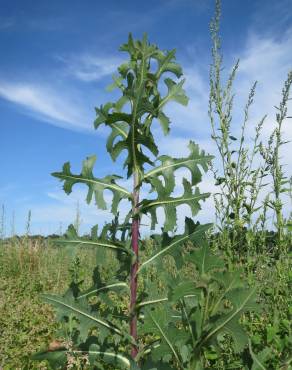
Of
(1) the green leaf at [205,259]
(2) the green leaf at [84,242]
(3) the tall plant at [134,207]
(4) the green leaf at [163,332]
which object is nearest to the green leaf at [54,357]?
(3) the tall plant at [134,207]

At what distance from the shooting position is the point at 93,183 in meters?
2.29

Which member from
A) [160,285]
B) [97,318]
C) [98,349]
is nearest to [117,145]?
[97,318]

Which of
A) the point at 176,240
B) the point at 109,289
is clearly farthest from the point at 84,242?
the point at 176,240

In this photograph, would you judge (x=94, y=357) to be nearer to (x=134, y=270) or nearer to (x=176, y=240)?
(x=134, y=270)

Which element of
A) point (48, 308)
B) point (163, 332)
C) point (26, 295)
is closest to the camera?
point (163, 332)

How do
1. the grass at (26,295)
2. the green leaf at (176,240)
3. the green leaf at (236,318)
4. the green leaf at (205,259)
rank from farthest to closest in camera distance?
the grass at (26,295), the green leaf at (176,240), the green leaf at (205,259), the green leaf at (236,318)

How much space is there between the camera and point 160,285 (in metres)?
6.29

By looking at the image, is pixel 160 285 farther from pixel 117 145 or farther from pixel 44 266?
pixel 117 145

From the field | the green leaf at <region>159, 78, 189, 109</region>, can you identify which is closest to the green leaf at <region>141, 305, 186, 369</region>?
the field

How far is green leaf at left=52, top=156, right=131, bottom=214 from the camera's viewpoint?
2.25 m

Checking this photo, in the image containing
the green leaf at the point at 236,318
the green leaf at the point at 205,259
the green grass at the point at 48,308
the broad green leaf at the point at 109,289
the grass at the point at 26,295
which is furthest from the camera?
the grass at the point at 26,295

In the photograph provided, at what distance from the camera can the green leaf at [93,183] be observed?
225cm

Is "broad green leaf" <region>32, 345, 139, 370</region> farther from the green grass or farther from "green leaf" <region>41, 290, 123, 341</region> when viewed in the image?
the green grass

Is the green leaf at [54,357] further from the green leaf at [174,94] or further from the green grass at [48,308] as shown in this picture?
the green leaf at [174,94]
